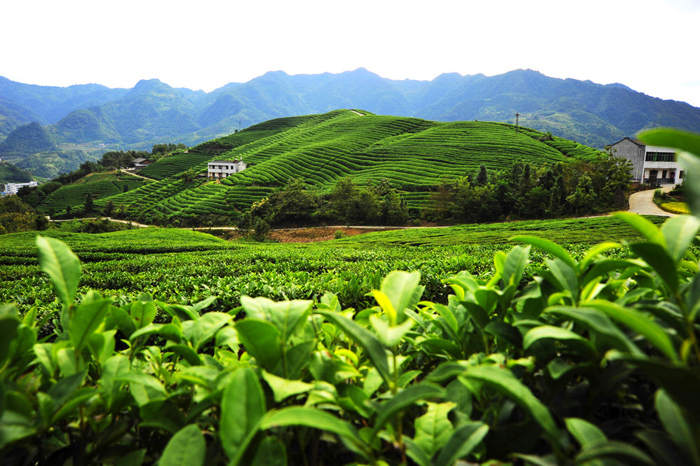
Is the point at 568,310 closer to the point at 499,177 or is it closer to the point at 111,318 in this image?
the point at 111,318

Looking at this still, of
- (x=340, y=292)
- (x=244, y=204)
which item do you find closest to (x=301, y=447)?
(x=340, y=292)

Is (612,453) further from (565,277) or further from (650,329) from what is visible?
(565,277)

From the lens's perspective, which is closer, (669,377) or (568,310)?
(669,377)

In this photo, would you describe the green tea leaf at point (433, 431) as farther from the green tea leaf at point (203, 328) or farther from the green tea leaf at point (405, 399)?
the green tea leaf at point (203, 328)

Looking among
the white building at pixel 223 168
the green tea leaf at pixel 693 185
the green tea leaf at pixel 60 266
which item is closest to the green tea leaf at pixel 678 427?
the green tea leaf at pixel 693 185

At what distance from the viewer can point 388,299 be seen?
69 cm

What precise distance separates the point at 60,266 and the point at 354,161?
51.3 metres

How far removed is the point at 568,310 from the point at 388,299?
0.30 meters

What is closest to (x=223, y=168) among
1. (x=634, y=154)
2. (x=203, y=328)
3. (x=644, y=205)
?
(x=644, y=205)

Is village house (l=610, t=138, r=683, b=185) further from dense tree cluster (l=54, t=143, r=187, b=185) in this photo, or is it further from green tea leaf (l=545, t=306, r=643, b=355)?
dense tree cluster (l=54, t=143, r=187, b=185)

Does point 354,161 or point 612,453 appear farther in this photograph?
point 354,161

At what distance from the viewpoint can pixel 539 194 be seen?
1097 inches

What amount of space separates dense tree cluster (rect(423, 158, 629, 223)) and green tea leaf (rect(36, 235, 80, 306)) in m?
30.8

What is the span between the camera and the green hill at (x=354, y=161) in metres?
42.8
